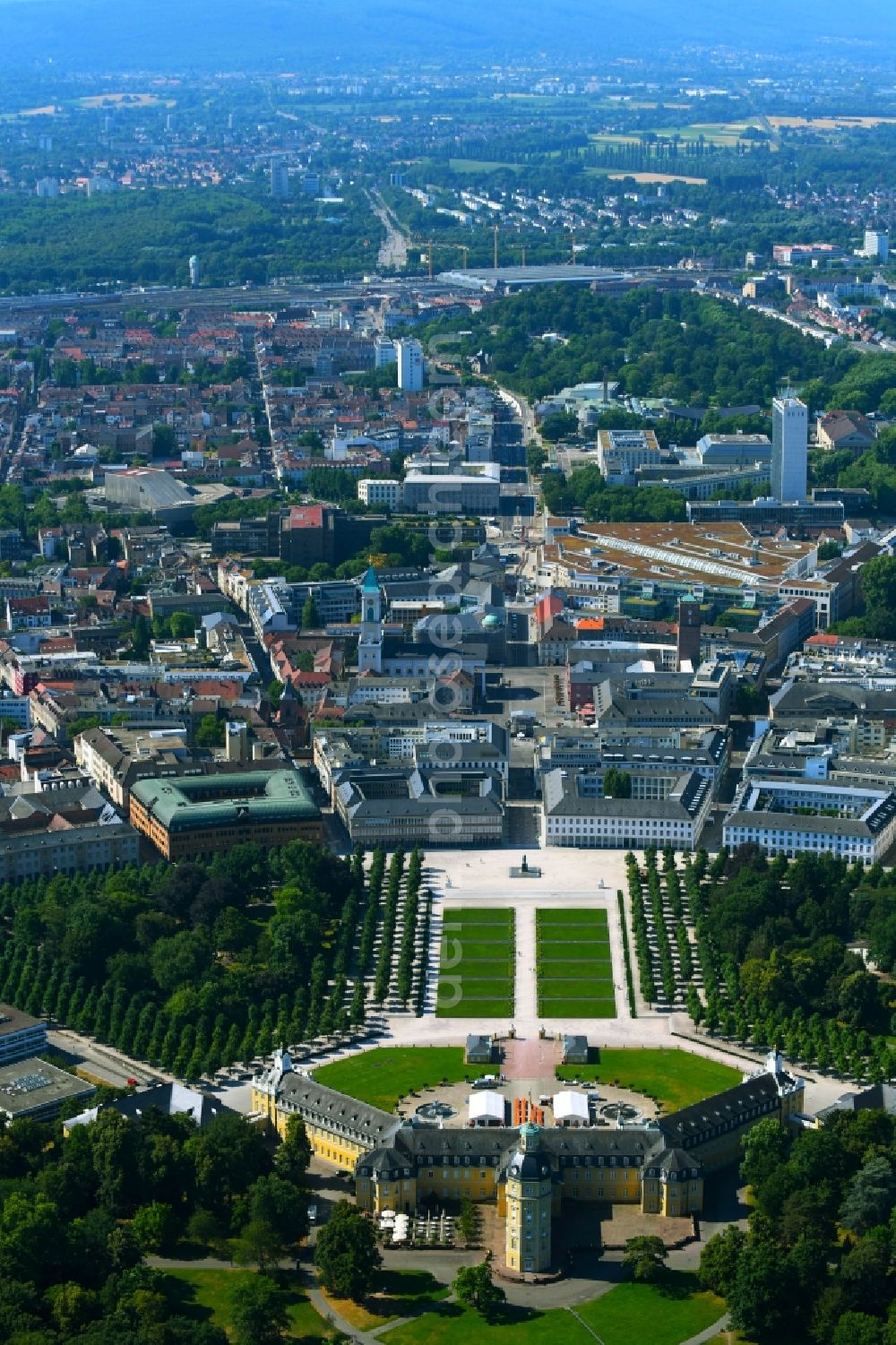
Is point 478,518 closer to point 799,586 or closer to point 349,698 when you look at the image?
point 799,586

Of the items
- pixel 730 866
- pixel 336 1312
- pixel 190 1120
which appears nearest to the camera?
pixel 336 1312

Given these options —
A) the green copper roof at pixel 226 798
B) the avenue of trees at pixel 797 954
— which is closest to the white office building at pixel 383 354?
the green copper roof at pixel 226 798

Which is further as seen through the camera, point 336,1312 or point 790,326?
point 790,326

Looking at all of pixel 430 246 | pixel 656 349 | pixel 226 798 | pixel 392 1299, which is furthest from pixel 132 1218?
pixel 430 246

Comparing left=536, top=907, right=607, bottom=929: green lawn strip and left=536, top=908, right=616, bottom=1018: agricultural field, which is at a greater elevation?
left=536, top=907, right=607, bottom=929: green lawn strip

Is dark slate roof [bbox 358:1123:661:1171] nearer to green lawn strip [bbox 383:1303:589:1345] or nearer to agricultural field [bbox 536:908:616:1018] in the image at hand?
green lawn strip [bbox 383:1303:589:1345]

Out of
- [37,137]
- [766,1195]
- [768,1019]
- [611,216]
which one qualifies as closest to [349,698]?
[768,1019]

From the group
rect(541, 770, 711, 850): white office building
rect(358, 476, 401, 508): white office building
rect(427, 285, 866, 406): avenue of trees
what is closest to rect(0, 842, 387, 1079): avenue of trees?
rect(541, 770, 711, 850): white office building

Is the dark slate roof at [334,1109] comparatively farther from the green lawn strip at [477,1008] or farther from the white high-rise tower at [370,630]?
the white high-rise tower at [370,630]
